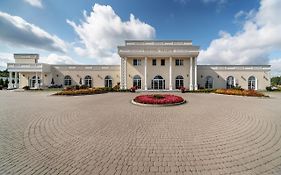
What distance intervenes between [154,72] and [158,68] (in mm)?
1257

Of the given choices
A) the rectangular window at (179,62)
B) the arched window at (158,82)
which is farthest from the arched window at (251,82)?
the arched window at (158,82)

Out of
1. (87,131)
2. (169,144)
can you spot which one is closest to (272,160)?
(169,144)

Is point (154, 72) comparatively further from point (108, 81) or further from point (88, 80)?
point (88, 80)

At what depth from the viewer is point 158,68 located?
Result: 2848 cm

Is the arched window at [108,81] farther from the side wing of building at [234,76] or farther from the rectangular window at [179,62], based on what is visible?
the side wing of building at [234,76]

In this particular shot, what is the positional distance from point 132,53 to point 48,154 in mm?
24839

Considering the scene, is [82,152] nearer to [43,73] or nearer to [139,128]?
[139,128]

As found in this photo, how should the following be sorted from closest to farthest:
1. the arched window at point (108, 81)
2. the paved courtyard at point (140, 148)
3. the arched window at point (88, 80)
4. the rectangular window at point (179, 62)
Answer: the paved courtyard at point (140, 148), the rectangular window at point (179, 62), the arched window at point (108, 81), the arched window at point (88, 80)

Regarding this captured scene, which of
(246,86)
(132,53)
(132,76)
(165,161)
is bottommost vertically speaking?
(165,161)

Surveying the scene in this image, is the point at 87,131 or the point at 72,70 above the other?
the point at 72,70

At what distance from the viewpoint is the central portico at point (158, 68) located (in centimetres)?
2726

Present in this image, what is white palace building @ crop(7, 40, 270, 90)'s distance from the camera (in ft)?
89.4

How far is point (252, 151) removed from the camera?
11.8 feet

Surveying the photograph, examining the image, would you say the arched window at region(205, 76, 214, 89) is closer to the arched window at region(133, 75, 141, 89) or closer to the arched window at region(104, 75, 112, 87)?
the arched window at region(133, 75, 141, 89)
